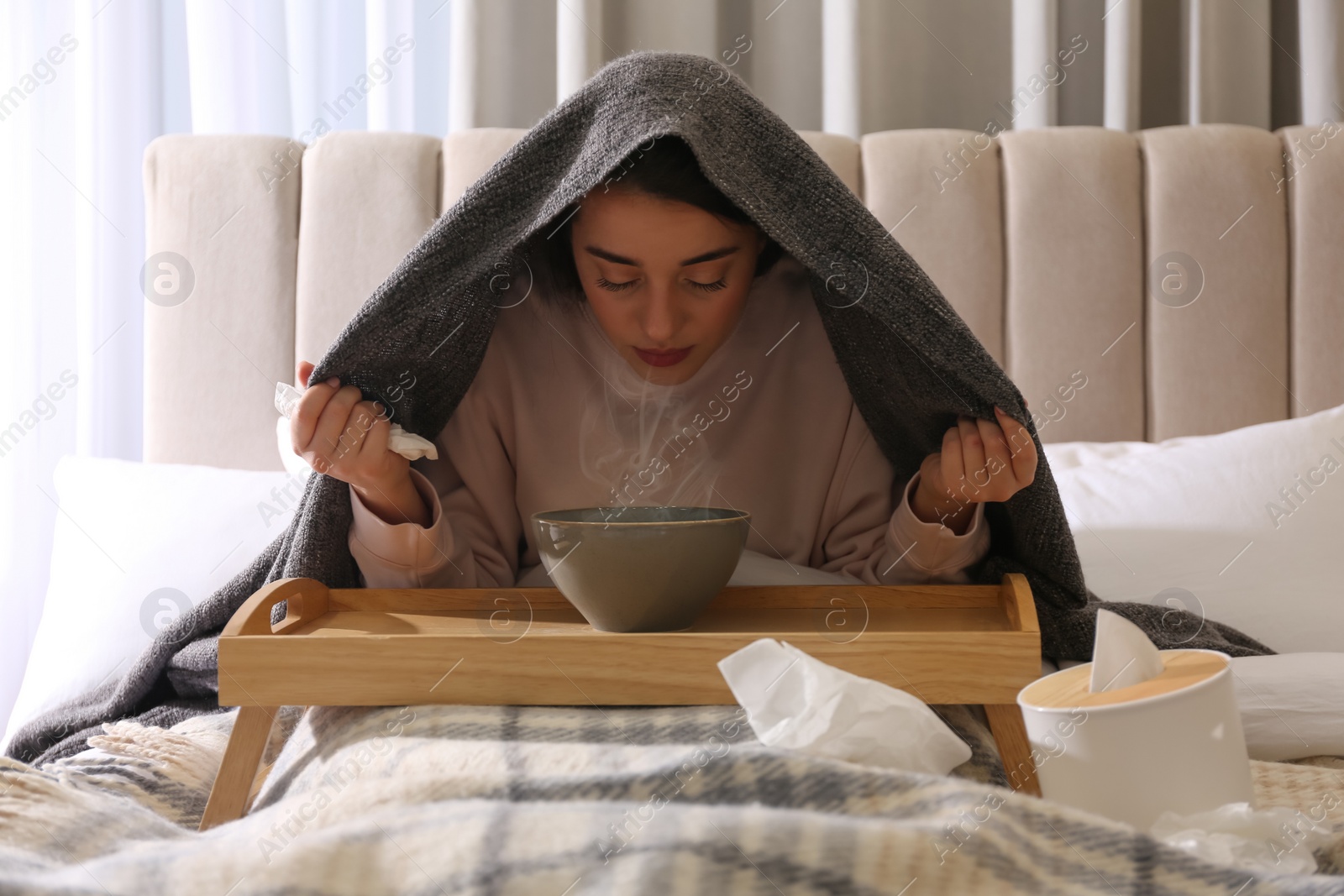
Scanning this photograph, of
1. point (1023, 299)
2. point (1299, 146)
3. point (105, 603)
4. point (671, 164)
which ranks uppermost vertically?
point (1299, 146)

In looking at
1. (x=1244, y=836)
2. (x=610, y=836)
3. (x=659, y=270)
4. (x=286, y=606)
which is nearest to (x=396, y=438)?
(x=286, y=606)

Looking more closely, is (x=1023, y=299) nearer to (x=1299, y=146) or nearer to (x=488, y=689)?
(x=1299, y=146)

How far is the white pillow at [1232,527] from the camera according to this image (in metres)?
1.11

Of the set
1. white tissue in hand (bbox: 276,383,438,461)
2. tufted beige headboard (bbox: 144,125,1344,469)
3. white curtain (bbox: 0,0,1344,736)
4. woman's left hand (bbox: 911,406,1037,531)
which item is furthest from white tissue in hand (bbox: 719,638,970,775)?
white curtain (bbox: 0,0,1344,736)

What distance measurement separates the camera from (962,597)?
2.70ft

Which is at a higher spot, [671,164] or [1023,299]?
[671,164]

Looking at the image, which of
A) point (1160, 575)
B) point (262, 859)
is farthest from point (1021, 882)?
point (1160, 575)

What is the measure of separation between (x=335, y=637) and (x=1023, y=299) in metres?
1.17

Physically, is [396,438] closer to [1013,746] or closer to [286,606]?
[286,606]

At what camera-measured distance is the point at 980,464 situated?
0.84 meters

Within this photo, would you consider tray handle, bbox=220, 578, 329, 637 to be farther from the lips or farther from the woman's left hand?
the woman's left hand

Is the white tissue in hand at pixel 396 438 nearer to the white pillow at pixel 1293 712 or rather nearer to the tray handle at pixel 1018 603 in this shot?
the tray handle at pixel 1018 603

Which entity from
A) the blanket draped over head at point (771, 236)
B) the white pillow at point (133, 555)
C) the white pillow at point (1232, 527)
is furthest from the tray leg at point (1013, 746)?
Answer: the white pillow at point (133, 555)

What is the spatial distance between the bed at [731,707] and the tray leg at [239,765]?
0.02 metres
